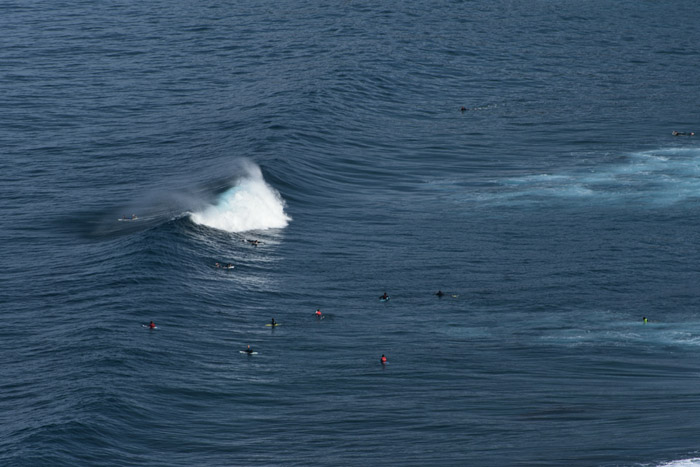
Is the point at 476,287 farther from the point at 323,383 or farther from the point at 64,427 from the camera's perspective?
the point at 64,427

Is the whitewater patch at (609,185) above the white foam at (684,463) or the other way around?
above

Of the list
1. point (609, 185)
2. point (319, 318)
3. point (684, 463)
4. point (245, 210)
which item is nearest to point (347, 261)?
point (319, 318)

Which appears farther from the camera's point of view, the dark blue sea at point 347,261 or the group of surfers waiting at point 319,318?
the group of surfers waiting at point 319,318

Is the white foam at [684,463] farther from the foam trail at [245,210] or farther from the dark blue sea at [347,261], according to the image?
the foam trail at [245,210]

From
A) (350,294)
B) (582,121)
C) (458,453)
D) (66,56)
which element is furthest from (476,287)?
(66,56)

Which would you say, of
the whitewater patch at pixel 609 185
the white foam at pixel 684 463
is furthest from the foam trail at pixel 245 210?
the white foam at pixel 684 463

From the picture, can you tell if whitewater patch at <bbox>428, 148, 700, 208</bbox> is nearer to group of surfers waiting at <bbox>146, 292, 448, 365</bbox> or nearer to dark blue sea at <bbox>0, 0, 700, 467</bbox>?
dark blue sea at <bbox>0, 0, 700, 467</bbox>

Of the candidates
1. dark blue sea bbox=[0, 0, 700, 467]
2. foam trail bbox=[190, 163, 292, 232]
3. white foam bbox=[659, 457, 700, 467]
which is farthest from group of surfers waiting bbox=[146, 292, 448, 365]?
white foam bbox=[659, 457, 700, 467]

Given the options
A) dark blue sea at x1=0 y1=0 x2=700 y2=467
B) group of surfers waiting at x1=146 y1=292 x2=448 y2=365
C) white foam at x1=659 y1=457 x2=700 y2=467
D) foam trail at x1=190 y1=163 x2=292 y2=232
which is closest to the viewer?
white foam at x1=659 y1=457 x2=700 y2=467
